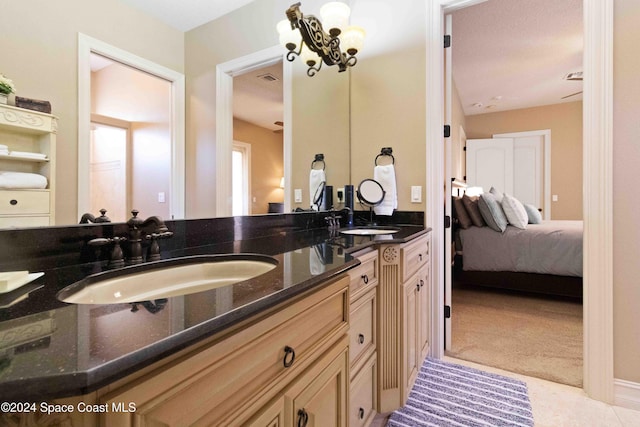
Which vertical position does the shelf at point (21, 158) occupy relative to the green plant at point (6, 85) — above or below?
below

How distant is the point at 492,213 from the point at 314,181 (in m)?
2.22

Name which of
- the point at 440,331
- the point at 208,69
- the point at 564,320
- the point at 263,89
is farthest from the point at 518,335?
the point at 208,69

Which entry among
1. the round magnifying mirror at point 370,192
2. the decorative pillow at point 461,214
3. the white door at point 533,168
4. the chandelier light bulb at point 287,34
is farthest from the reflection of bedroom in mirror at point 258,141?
the white door at point 533,168

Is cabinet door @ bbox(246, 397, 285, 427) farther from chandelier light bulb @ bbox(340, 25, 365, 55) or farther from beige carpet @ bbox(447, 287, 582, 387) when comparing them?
chandelier light bulb @ bbox(340, 25, 365, 55)

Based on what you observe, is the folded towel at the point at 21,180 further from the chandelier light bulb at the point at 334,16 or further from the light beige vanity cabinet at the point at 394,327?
the chandelier light bulb at the point at 334,16

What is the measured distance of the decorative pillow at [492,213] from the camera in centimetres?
319

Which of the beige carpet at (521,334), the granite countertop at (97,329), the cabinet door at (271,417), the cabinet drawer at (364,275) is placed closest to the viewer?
the granite countertop at (97,329)

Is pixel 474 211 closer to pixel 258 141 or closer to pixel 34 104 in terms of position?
pixel 258 141

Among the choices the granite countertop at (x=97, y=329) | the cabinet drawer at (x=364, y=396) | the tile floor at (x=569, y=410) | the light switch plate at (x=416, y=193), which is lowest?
the tile floor at (x=569, y=410)

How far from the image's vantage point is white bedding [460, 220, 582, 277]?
9.41ft

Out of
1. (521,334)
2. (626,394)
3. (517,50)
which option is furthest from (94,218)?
(517,50)

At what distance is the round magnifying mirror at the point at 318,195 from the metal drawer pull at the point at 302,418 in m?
1.46

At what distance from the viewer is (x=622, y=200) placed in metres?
1.53

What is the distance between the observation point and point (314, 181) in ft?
6.89
